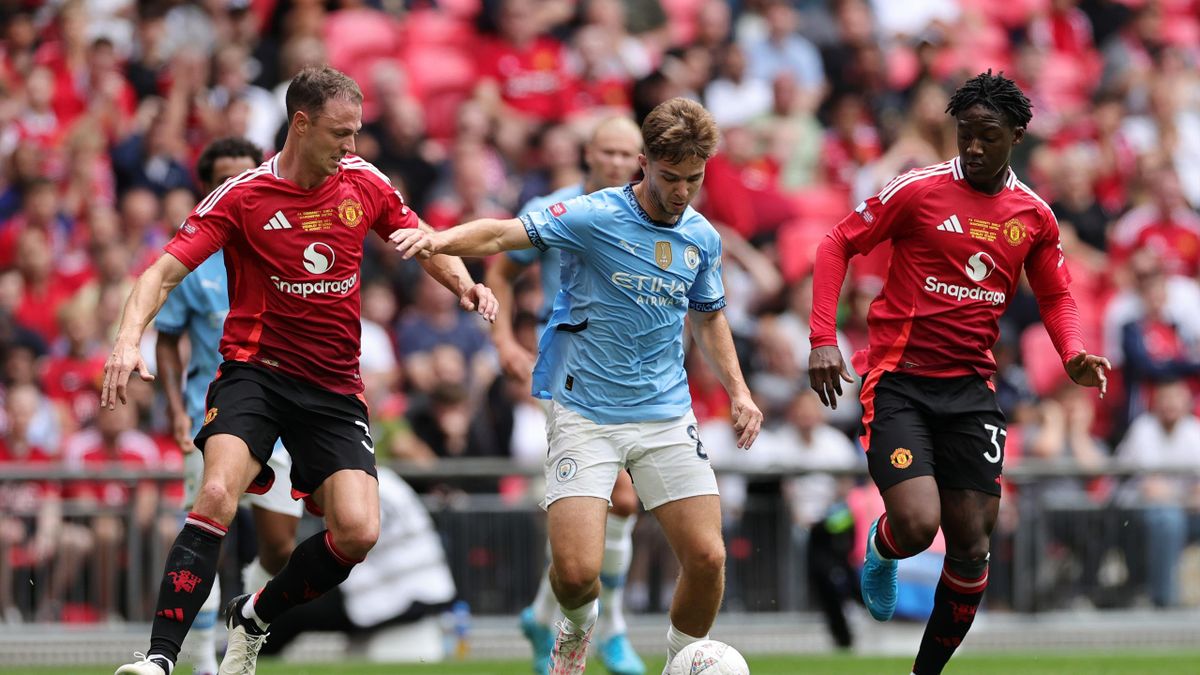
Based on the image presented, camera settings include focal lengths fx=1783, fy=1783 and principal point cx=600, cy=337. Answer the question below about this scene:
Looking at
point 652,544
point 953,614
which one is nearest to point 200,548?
point 953,614

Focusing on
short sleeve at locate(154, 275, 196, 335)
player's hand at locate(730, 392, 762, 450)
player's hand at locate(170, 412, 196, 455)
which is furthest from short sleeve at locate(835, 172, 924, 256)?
player's hand at locate(170, 412, 196, 455)

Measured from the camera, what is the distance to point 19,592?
12.8 metres

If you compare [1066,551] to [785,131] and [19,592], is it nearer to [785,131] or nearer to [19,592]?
[785,131]

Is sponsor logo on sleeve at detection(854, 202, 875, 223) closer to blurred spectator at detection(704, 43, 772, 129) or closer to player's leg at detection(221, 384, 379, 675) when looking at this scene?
player's leg at detection(221, 384, 379, 675)

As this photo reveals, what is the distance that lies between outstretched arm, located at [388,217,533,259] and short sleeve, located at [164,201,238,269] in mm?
749

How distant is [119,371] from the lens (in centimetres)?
725

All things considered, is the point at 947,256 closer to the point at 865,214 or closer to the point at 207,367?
the point at 865,214

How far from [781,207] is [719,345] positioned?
8690mm

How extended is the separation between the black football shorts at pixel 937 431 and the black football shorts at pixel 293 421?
8.01 feet

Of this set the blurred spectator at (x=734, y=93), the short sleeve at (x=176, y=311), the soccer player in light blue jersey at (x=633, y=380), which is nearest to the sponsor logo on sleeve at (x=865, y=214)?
the soccer player in light blue jersey at (x=633, y=380)

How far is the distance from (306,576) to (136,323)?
4.81ft

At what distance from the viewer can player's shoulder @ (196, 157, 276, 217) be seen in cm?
805

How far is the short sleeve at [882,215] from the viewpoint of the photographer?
867 cm

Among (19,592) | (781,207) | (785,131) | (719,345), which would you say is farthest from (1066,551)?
(19,592)
